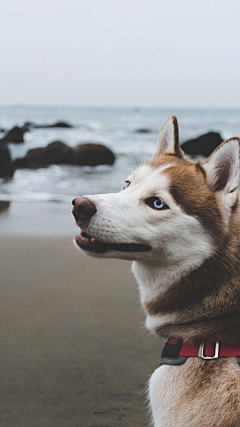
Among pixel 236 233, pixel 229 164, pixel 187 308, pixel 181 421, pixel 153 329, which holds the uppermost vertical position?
pixel 229 164

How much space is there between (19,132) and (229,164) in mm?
25889

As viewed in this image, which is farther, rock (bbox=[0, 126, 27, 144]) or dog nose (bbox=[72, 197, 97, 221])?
rock (bbox=[0, 126, 27, 144])

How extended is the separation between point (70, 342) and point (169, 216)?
195 centimetres

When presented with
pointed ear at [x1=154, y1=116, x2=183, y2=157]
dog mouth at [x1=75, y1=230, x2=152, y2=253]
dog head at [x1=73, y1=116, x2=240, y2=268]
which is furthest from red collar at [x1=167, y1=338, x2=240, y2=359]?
pointed ear at [x1=154, y1=116, x2=183, y2=157]

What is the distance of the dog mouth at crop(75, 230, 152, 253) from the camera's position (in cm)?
247

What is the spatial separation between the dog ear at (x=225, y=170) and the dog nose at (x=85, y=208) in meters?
0.77

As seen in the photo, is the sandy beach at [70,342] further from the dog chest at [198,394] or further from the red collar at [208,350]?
the red collar at [208,350]

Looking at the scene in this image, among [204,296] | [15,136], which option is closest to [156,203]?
[204,296]

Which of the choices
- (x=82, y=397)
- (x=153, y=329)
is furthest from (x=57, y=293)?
(x=153, y=329)

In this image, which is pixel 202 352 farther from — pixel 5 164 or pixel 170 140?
pixel 5 164

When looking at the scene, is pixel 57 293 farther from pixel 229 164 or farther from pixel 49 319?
pixel 229 164

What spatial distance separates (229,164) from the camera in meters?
2.45

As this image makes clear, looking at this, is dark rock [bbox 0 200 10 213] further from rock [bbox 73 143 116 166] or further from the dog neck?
rock [bbox 73 143 116 166]

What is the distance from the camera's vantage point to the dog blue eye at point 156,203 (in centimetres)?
247
